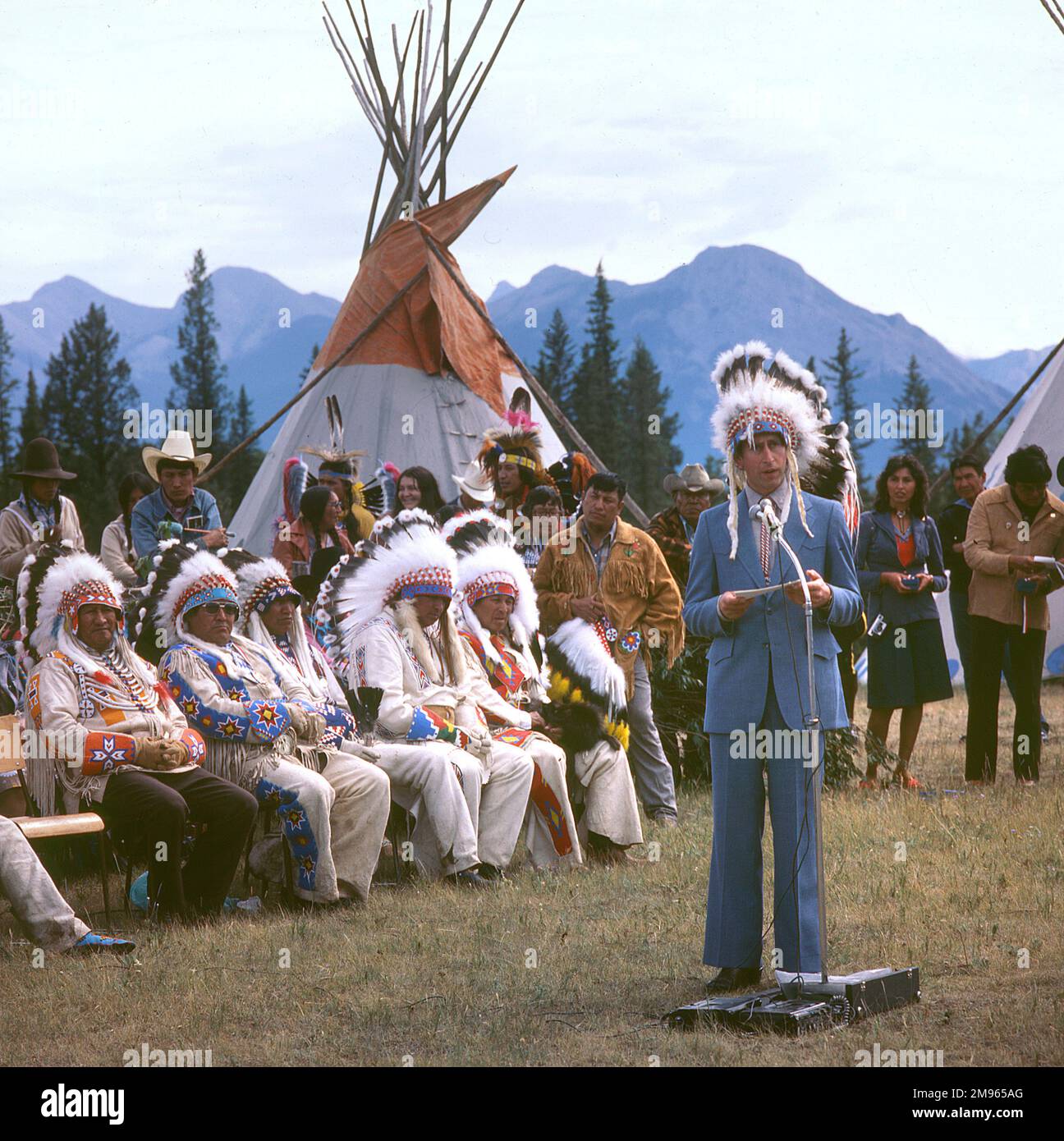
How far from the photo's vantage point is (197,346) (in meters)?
48.0

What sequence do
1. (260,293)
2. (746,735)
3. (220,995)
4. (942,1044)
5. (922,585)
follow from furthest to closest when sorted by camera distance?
(260,293)
(922,585)
(220,995)
(746,735)
(942,1044)

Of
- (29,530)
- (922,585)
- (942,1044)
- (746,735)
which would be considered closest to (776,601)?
(746,735)

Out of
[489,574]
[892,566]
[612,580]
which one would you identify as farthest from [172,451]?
[892,566]

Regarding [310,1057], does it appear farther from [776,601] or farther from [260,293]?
[260,293]

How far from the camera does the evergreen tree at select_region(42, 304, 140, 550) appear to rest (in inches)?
954

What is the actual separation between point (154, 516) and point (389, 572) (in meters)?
1.75

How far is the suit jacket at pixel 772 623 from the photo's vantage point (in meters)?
4.48

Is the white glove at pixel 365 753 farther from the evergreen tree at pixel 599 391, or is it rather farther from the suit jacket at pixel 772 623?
the evergreen tree at pixel 599 391

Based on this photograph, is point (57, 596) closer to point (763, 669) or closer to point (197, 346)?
point (763, 669)

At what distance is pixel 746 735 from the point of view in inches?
177

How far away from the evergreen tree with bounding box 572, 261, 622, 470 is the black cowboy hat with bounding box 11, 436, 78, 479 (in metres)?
25.4

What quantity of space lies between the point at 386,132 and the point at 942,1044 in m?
12.1

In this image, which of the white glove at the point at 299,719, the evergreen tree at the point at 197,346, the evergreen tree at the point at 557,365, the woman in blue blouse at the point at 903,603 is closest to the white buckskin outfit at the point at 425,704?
the white glove at the point at 299,719
